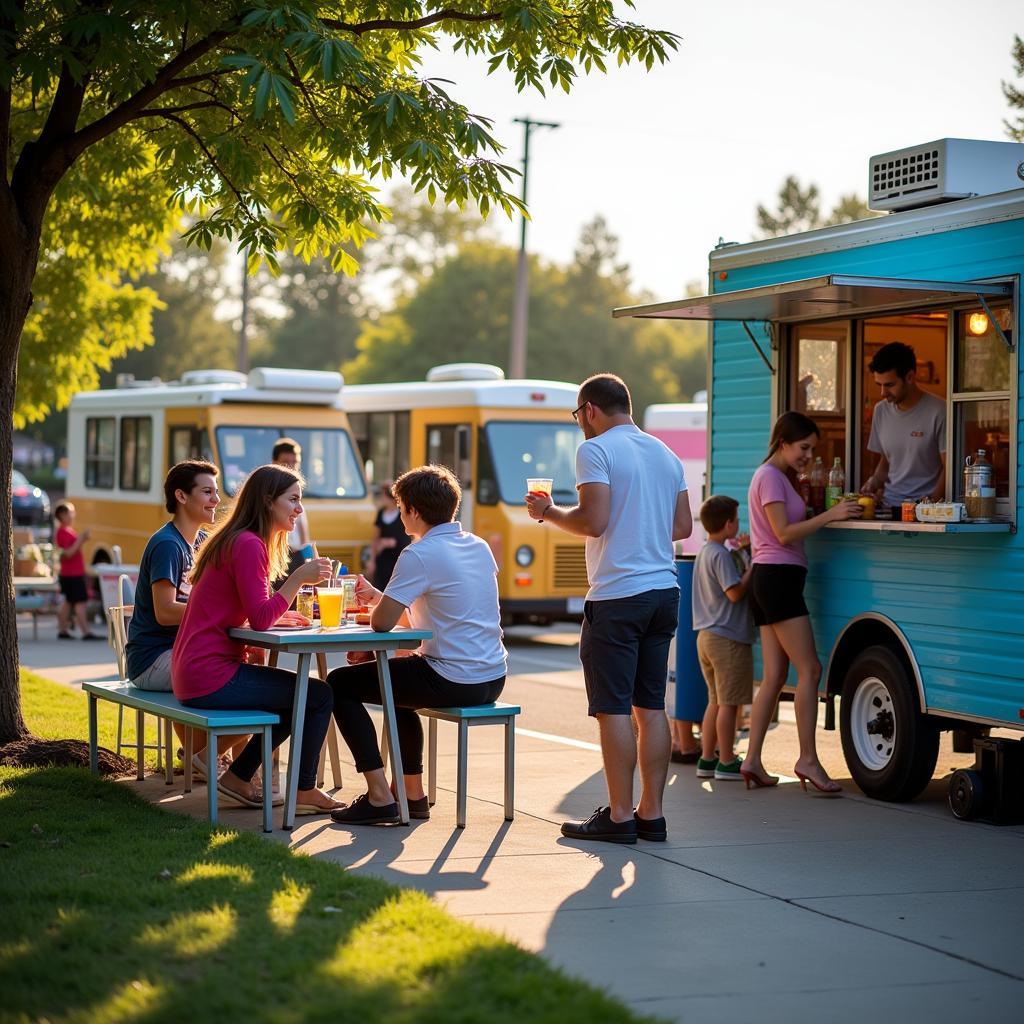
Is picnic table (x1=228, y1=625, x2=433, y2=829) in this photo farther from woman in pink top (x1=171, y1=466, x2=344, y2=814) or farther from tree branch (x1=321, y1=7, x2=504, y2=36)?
tree branch (x1=321, y1=7, x2=504, y2=36)

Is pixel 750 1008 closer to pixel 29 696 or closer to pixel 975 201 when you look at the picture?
pixel 975 201

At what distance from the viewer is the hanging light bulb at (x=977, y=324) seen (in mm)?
8070

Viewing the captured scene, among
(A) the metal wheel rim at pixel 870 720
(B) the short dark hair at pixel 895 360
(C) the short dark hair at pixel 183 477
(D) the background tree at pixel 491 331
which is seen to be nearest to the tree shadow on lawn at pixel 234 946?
(C) the short dark hair at pixel 183 477

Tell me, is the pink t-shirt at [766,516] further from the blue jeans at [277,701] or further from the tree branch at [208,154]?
the tree branch at [208,154]

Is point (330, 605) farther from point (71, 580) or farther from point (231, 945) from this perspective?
point (71, 580)

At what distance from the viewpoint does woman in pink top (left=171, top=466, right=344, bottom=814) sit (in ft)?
23.7

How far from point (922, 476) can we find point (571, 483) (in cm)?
941

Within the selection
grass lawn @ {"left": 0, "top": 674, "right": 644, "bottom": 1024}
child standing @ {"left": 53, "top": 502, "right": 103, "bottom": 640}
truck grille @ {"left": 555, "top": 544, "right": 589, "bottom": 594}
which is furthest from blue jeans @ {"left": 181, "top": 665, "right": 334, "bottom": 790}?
child standing @ {"left": 53, "top": 502, "right": 103, "bottom": 640}

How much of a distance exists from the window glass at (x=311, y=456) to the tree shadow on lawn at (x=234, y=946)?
10739 mm

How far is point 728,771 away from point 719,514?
57.1 inches

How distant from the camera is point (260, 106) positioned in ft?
23.4

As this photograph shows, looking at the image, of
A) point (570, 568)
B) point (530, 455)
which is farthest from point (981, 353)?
point (530, 455)

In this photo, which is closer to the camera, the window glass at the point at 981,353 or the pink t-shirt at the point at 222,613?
the pink t-shirt at the point at 222,613

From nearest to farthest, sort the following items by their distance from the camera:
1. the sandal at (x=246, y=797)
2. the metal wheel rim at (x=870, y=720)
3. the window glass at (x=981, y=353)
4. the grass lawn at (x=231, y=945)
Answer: the grass lawn at (x=231, y=945), the sandal at (x=246, y=797), the window glass at (x=981, y=353), the metal wheel rim at (x=870, y=720)
